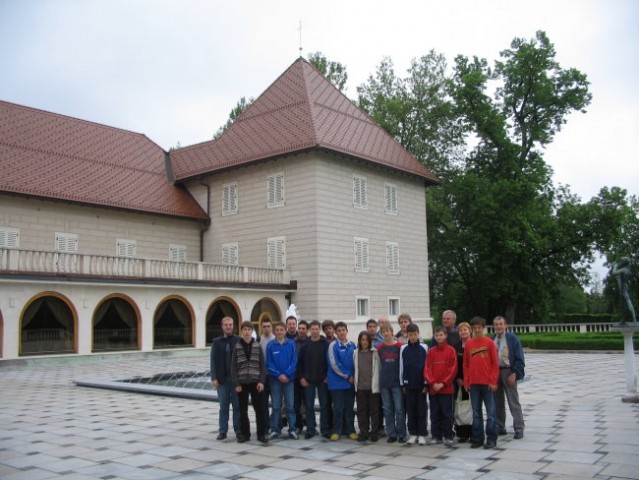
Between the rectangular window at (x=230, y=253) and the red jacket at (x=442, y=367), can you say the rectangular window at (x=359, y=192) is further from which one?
the red jacket at (x=442, y=367)

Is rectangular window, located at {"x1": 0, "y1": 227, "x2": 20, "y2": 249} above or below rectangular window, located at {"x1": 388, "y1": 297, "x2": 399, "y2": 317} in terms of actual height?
above

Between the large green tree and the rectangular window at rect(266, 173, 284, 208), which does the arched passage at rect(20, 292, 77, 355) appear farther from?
the large green tree

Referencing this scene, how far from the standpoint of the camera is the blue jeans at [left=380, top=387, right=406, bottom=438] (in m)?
8.94

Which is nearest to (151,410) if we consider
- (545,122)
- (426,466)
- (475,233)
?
(426,466)

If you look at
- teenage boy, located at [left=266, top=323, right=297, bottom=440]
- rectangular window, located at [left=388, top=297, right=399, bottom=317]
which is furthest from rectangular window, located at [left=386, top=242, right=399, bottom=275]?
teenage boy, located at [left=266, top=323, right=297, bottom=440]

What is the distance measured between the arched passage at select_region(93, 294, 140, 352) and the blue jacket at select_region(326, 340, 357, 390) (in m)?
16.5

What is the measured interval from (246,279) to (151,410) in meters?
16.1

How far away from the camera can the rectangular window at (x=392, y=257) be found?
3142 centimetres

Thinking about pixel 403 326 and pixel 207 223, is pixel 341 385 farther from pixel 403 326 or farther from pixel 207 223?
pixel 207 223

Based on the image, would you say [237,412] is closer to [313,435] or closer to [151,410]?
[313,435]

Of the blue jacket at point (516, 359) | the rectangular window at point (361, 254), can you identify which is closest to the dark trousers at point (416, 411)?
the blue jacket at point (516, 359)

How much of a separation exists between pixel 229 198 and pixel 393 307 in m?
10.0

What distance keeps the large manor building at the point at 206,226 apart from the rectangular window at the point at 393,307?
0.08 m

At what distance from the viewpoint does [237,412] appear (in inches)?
365
